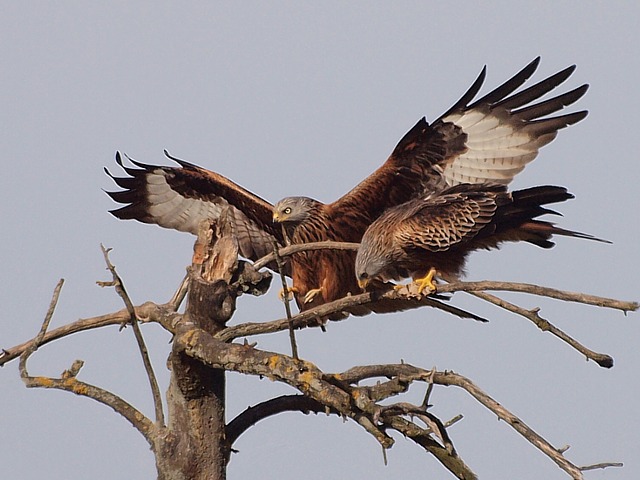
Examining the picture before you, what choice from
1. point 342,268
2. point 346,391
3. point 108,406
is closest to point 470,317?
point 342,268

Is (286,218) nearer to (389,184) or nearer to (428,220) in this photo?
(389,184)

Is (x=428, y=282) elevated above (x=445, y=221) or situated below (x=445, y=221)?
below

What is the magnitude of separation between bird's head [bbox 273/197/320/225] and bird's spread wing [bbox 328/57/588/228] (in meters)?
0.44

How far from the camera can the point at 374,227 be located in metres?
6.11

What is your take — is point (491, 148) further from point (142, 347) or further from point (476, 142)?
point (142, 347)

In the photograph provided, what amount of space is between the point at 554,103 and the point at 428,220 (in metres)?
1.58

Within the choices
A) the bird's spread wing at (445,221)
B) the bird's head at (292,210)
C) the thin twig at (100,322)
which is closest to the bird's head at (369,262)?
the bird's spread wing at (445,221)

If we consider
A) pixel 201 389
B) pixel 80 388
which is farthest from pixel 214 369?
pixel 80 388

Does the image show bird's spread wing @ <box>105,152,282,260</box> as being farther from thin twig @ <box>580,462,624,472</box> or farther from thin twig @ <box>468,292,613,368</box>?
thin twig @ <box>580,462,624,472</box>

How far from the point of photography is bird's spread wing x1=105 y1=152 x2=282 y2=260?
801 cm

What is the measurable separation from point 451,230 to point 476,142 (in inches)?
56.3

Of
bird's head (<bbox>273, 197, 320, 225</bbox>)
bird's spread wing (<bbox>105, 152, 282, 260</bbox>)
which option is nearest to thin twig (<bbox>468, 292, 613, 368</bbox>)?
bird's head (<bbox>273, 197, 320, 225</bbox>)

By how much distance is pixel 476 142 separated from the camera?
275 inches

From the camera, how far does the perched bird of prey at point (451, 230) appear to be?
19.0 ft
